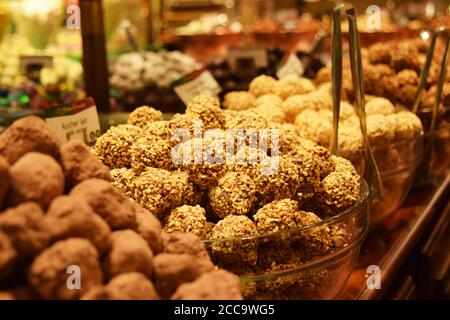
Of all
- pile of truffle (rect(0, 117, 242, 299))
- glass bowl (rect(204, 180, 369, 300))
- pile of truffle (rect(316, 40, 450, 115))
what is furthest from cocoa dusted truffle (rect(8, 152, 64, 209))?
pile of truffle (rect(316, 40, 450, 115))

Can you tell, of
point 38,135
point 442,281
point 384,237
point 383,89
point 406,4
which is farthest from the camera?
point 406,4

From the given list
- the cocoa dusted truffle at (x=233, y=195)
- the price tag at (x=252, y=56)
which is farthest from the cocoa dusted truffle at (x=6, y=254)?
the price tag at (x=252, y=56)

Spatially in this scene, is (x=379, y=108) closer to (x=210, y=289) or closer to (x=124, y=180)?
(x=124, y=180)

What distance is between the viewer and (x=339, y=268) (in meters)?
1.11

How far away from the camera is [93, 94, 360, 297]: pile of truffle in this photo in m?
1.02

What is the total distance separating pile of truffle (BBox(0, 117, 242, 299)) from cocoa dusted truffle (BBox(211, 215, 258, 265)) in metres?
0.12

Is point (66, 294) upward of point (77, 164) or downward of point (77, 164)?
downward

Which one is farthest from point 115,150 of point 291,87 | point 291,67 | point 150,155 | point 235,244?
point 291,67

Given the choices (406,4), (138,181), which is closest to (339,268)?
(138,181)

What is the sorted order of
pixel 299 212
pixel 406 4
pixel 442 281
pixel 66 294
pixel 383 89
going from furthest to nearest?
pixel 406 4
pixel 383 89
pixel 442 281
pixel 299 212
pixel 66 294

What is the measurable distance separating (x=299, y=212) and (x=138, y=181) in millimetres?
295

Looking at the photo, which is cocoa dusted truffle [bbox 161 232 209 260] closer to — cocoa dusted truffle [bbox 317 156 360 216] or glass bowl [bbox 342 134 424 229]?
cocoa dusted truffle [bbox 317 156 360 216]

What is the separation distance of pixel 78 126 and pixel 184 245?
728 millimetres
